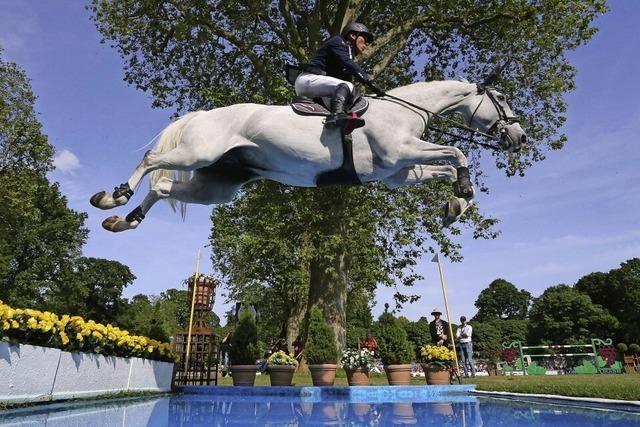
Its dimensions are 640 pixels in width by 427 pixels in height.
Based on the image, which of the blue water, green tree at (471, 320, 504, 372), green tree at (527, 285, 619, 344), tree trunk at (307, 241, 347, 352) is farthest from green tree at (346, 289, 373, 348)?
the blue water

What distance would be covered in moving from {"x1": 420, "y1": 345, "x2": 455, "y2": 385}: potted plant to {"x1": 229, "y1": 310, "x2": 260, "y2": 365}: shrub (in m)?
4.03

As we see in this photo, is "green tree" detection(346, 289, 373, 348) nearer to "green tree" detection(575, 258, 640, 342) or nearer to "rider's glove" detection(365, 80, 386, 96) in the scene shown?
"rider's glove" detection(365, 80, 386, 96)

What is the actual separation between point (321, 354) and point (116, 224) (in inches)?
263

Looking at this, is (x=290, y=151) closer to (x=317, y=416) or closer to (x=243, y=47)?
(x=317, y=416)

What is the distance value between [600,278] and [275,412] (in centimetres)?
6391

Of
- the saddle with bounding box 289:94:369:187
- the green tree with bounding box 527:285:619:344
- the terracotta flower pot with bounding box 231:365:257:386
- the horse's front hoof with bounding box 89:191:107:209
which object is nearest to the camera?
the horse's front hoof with bounding box 89:191:107:209

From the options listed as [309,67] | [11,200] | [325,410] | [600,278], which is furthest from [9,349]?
[600,278]

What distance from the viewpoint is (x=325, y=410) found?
678cm

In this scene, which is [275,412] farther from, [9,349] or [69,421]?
[9,349]

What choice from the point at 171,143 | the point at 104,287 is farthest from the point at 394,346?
the point at 104,287

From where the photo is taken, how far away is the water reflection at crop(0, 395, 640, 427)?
198 inches

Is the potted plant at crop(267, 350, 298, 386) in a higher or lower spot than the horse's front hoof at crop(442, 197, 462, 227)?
lower

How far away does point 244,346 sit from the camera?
1186 cm

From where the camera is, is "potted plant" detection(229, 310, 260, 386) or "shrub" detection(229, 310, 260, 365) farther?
"shrub" detection(229, 310, 260, 365)
